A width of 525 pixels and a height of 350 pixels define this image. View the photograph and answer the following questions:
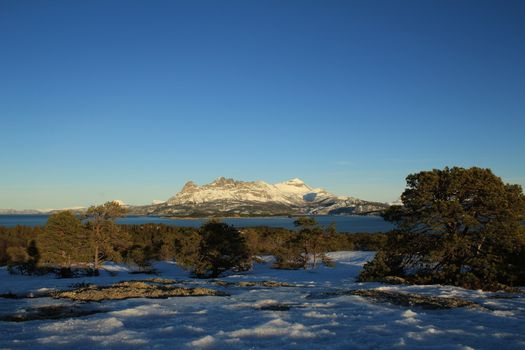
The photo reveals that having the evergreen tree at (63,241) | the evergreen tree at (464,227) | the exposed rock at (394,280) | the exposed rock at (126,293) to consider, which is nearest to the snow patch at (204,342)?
the exposed rock at (126,293)

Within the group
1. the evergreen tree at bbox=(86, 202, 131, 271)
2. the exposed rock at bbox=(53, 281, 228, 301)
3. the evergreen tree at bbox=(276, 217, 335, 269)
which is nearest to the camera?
the exposed rock at bbox=(53, 281, 228, 301)

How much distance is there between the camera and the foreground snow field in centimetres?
877

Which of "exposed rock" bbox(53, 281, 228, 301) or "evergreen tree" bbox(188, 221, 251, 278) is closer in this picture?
"exposed rock" bbox(53, 281, 228, 301)

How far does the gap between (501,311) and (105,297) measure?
14.5 meters

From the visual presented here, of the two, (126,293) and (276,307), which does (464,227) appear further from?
(126,293)

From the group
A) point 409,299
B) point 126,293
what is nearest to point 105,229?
point 126,293

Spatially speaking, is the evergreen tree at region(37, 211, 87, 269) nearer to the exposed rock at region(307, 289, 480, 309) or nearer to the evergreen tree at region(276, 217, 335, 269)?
the evergreen tree at region(276, 217, 335, 269)

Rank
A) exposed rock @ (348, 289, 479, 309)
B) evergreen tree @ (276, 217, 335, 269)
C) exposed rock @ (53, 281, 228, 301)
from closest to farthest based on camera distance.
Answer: exposed rock @ (348, 289, 479, 309)
exposed rock @ (53, 281, 228, 301)
evergreen tree @ (276, 217, 335, 269)

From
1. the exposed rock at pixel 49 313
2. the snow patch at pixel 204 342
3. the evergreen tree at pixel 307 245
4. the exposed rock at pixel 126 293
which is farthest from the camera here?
the evergreen tree at pixel 307 245

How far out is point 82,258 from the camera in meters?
38.4

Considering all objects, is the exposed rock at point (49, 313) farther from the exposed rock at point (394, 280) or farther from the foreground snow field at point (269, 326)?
the exposed rock at point (394, 280)

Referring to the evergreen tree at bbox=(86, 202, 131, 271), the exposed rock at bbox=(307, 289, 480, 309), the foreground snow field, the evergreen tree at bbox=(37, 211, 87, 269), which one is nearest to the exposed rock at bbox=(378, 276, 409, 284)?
the exposed rock at bbox=(307, 289, 480, 309)

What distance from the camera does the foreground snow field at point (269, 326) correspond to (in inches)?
345

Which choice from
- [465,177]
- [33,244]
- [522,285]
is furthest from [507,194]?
[33,244]
